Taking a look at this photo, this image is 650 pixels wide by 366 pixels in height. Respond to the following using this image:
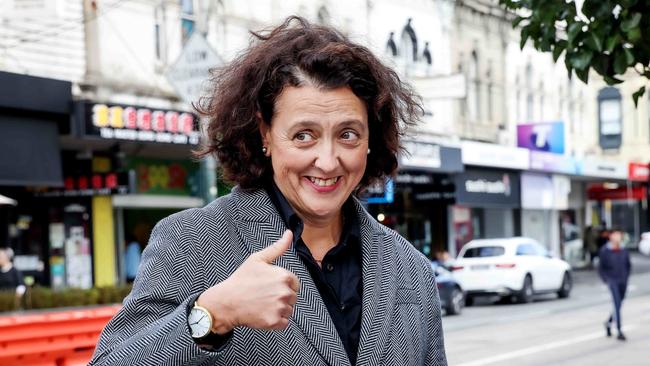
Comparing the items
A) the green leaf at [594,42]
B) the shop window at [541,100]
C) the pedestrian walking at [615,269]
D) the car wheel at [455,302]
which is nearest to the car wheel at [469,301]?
the car wheel at [455,302]

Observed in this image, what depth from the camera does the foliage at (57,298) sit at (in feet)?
48.7

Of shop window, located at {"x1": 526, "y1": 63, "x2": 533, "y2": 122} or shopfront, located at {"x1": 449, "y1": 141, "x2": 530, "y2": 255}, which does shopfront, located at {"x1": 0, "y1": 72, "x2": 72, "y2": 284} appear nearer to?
shopfront, located at {"x1": 449, "y1": 141, "x2": 530, "y2": 255}

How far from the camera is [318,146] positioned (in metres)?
2.73

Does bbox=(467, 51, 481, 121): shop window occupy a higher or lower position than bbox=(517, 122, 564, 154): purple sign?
higher

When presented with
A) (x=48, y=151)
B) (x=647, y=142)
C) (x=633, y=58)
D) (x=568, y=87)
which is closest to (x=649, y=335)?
(x=48, y=151)

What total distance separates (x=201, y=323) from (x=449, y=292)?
20611 millimetres

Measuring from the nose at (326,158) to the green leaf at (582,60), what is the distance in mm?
3777

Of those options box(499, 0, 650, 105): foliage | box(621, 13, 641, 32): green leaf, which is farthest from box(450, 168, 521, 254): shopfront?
box(621, 13, 641, 32): green leaf

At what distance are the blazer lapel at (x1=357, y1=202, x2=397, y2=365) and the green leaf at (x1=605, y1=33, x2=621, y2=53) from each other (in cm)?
335

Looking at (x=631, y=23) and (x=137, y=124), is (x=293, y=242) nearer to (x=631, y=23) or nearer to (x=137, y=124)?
(x=631, y=23)

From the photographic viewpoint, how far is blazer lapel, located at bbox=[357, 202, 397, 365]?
270cm

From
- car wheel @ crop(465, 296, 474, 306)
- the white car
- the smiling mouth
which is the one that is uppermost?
the smiling mouth

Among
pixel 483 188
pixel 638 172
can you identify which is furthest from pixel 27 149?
pixel 638 172

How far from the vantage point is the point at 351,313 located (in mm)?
2795
